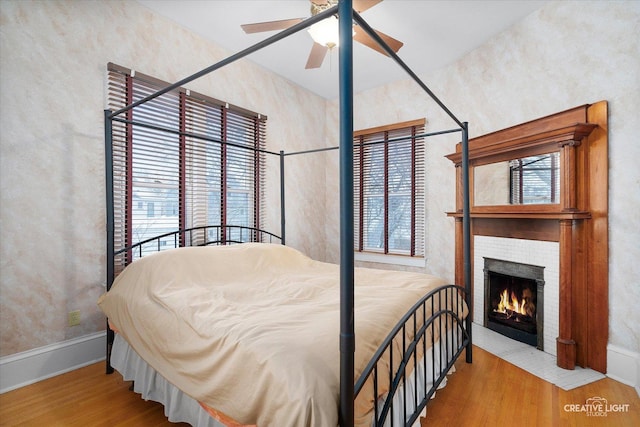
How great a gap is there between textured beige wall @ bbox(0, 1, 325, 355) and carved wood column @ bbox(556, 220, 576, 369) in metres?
3.46

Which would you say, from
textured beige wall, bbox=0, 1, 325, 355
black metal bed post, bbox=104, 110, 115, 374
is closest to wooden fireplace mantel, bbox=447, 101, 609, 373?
black metal bed post, bbox=104, 110, 115, 374

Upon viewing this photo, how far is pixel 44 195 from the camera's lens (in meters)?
2.12

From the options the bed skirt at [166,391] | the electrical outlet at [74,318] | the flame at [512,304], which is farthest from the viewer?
the flame at [512,304]

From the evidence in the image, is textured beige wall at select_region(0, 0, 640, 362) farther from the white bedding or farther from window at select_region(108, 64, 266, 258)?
the white bedding

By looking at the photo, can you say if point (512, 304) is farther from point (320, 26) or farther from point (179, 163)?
point (179, 163)

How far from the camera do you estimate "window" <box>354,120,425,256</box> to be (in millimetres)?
3859

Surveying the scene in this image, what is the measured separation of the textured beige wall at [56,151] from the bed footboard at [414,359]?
2.18 m

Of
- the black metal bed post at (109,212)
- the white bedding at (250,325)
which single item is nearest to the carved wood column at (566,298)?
the white bedding at (250,325)

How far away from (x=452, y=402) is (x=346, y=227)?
5.19ft

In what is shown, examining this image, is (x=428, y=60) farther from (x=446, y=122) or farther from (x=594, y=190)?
(x=594, y=190)

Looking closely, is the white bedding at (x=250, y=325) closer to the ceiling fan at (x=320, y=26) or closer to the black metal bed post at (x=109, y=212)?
the black metal bed post at (x=109, y=212)

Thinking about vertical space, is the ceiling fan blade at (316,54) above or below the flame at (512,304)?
above

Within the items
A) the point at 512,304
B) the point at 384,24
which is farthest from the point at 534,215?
the point at 384,24

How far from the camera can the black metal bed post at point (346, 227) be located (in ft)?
3.35
